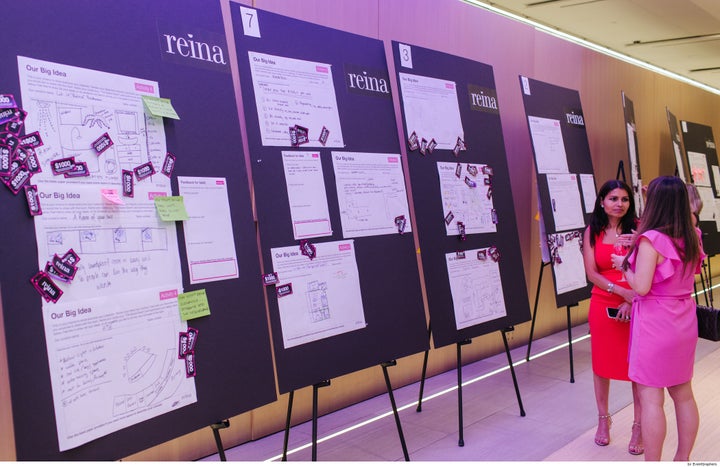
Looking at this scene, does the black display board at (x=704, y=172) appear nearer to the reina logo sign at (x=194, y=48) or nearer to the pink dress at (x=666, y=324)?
the pink dress at (x=666, y=324)

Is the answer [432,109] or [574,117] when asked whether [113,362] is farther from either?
[574,117]

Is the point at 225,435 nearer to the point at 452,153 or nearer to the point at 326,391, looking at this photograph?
the point at 326,391

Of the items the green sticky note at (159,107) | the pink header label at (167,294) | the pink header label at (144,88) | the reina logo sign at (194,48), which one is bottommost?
the pink header label at (167,294)

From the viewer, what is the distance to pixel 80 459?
1.55 meters

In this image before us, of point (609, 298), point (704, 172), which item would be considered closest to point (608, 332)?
point (609, 298)

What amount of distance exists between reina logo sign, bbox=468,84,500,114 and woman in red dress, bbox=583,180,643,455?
31.5 inches

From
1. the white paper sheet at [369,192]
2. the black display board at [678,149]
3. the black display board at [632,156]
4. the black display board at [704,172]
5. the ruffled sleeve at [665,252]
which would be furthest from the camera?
the black display board at [704,172]

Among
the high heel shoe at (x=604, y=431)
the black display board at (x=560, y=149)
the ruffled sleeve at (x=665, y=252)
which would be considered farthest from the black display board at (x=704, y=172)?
the ruffled sleeve at (x=665, y=252)

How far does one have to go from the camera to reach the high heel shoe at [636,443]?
2873 millimetres

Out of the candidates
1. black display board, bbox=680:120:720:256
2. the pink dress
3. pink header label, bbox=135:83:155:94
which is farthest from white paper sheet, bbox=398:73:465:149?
black display board, bbox=680:120:720:256

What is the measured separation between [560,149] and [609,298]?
1.62m

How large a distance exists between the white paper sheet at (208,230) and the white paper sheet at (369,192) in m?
0.61

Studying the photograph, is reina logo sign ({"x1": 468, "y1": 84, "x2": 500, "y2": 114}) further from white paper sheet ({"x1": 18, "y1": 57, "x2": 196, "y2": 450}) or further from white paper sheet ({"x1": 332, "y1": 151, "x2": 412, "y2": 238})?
white paper sheet ({"x1": 18, "y1": 57, "x2": 196, "y2": 450})

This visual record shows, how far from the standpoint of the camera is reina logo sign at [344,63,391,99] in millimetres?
2598
